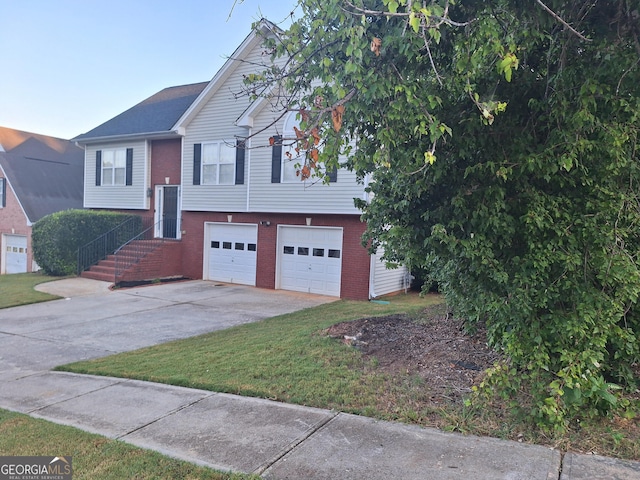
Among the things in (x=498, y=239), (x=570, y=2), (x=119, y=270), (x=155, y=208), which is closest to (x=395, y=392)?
(x=498, y=239)

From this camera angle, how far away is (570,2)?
4.19 m

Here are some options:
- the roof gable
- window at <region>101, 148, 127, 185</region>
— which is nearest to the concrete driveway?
window at <region>101, 148, 127, 185</region>

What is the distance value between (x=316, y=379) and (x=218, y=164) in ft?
40.1

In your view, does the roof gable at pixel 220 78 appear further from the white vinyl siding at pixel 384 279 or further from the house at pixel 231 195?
the white vinyl siding at pixel 384 279

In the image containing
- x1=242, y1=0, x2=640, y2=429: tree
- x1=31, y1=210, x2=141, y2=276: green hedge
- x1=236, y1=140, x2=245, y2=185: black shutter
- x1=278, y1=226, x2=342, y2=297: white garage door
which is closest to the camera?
x1=242, y1=0, x2=640, y2=429: tree

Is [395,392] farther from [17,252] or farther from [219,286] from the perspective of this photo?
[17,252]

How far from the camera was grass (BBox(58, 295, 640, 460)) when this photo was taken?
13.3 ft

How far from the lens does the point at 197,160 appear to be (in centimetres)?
1692

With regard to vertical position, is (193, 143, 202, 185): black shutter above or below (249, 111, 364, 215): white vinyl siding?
above

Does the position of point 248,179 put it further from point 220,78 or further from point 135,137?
point 135,137

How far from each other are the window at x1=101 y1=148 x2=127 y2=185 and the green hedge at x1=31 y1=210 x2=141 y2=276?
2.47 meters

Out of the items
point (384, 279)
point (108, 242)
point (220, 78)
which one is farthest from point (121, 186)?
point (384, 279)

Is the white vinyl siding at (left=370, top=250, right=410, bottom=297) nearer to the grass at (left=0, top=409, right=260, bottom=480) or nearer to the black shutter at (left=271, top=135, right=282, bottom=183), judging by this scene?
the black shutter at (left=271, top=135, right=282, bottom=183)

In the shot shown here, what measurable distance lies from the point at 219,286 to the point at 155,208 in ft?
17.0
